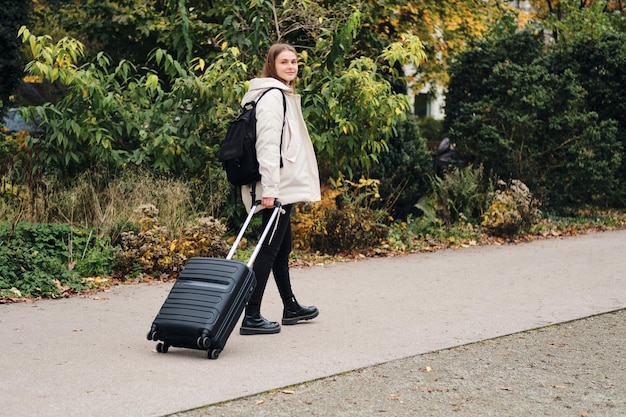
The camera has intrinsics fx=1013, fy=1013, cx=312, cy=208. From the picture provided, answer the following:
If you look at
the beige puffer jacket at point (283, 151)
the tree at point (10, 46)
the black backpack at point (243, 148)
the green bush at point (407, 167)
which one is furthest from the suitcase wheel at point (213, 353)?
the tree at point (10, 46)

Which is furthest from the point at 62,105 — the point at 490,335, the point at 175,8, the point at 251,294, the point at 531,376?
the point at 531,376

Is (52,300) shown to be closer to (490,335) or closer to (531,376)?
(490,335)

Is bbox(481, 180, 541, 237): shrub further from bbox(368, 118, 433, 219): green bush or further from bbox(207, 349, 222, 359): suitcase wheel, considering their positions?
bbox(207, 349, 222, 359): suitcase wheel

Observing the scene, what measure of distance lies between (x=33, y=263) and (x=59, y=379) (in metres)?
3.26

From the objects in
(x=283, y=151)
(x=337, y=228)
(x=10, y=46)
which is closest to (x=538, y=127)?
(x=337, y=228)

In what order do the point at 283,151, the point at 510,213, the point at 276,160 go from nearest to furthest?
the point at 276,160 → the point at 283,151 → the point at 510,213

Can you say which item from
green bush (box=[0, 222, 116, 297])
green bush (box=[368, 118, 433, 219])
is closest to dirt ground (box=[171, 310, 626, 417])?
Answer: green bush (box=[0, 222, 116, 297])

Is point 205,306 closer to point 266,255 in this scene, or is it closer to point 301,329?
point 266,255

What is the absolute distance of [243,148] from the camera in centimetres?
665

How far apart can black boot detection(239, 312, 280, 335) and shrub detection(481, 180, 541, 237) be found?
Result: 21.1 ft

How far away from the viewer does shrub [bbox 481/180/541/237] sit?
503 inches

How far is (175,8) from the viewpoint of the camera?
1271cm

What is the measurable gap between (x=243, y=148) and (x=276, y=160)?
0.23 metres

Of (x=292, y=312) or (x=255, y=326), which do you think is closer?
(x=255, y=326)
